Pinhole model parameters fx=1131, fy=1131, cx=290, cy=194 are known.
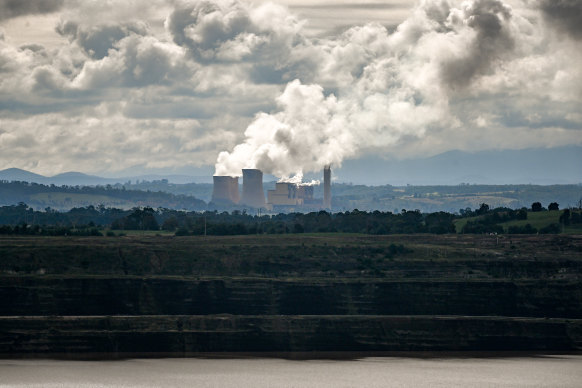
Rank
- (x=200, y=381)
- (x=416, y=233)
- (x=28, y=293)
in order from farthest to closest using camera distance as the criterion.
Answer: (x=416, y=233) < (x=28, y=293) < (x=200, y=381)

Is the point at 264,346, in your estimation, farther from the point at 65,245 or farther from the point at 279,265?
the point at 65,245

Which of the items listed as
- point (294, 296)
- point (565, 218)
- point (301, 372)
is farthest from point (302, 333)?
point (565, 218)

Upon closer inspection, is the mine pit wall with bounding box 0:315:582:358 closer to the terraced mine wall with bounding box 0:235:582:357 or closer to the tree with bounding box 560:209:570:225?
the terraced mine wall with bounding box 0:235:582:357

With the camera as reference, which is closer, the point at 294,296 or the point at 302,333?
the point at 302,333

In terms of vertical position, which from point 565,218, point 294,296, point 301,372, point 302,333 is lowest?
point 301,372

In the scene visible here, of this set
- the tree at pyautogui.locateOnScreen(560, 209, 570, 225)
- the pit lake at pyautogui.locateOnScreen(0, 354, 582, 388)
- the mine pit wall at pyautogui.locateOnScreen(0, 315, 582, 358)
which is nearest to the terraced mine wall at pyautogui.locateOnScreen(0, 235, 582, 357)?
the mine pit wall at pyautogui.locateOnScreen(0, 315, 582, 358)

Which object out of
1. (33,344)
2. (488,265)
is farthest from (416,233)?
(33,344)

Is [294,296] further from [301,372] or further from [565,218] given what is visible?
[565,218]
